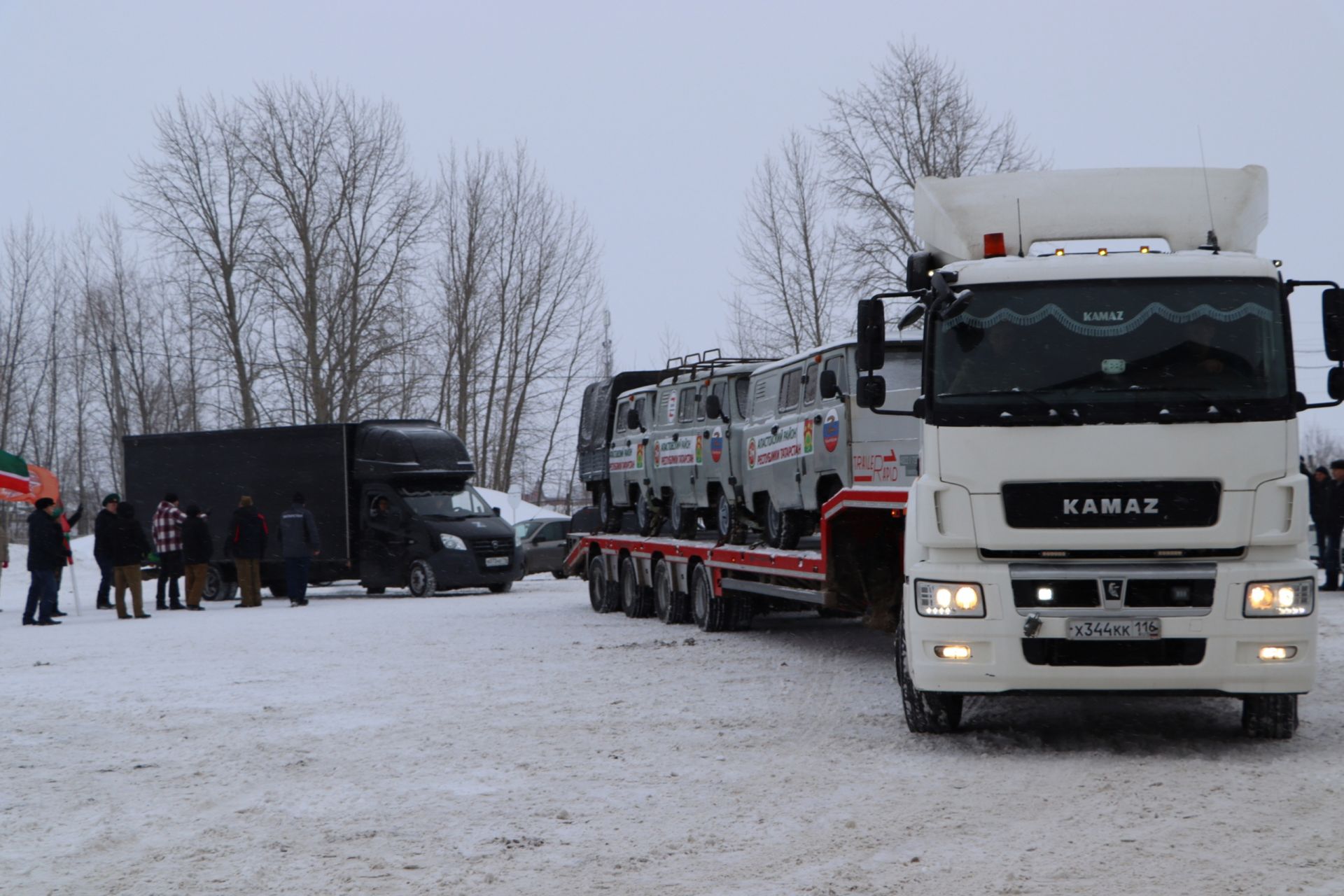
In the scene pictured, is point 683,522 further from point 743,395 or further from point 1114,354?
point 1114,354

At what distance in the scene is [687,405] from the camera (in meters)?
18.5

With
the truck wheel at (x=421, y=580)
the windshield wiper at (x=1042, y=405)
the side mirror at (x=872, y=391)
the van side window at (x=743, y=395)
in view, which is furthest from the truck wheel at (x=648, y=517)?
the windshield wiper at (x=1042, y=405)

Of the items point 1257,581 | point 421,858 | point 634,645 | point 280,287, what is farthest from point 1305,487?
point 280,287

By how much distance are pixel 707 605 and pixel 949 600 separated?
8.84 metres

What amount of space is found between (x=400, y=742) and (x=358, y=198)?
1503 inches

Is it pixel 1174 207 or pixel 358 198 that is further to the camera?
pixel 358 198

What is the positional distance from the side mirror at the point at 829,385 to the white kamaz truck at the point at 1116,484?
4.46m

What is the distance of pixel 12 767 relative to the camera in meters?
8.82

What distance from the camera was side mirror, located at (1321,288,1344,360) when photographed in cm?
845

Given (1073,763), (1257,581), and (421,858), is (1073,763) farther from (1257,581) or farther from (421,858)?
(421,858)

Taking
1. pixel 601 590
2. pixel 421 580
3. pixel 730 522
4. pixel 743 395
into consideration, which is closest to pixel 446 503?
pixel 421 580

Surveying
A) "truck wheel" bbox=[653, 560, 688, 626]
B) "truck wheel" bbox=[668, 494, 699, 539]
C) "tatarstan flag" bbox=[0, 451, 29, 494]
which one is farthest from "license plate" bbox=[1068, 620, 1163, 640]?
"tatarstan flag" bbox=[0, 451, 29, 494]

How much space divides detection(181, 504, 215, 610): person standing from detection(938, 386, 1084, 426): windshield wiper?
17.4m

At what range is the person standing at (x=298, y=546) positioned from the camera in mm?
24984
